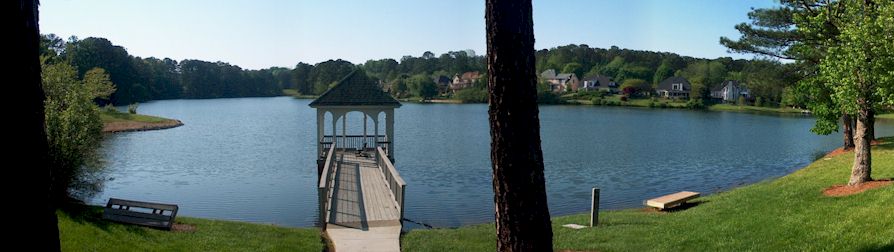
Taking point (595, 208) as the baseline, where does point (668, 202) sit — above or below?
below

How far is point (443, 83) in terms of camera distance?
13988 cm

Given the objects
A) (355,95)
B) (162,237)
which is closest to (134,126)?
(355,95)

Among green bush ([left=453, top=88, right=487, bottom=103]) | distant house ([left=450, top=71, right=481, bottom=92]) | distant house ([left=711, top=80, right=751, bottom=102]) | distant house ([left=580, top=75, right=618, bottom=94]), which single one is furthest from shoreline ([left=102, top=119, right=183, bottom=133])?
distant house ([left=580, top=75, right=618, bottom=94])

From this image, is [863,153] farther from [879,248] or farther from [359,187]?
[359,187]

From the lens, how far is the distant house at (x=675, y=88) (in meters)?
106

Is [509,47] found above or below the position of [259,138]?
above

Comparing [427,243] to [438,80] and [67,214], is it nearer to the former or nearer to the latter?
[67,214]

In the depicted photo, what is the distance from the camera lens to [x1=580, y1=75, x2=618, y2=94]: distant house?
4688 inches

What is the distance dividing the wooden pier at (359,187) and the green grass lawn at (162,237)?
0.59 m

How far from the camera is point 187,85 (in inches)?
5256

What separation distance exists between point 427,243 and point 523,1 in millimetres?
6721

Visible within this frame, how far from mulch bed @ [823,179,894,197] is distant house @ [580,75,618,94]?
352ft

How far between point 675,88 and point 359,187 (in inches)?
3987

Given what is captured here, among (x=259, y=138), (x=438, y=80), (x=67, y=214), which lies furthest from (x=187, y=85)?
(x=67, y=214)
